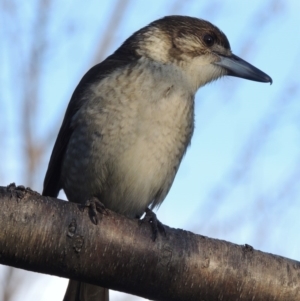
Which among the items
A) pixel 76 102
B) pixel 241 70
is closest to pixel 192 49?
pixel 241 70

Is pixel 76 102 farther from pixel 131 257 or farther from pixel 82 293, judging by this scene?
pixel 131 257

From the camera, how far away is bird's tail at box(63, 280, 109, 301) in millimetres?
3760

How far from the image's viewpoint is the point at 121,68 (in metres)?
3.82

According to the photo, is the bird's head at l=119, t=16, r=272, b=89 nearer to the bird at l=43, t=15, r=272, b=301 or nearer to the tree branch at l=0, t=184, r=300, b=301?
the bird at l=43, t=15, r=272, b=301

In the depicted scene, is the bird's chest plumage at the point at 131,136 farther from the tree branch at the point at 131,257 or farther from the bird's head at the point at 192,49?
the tree branch at the point at 131,257

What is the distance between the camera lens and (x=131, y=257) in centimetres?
266

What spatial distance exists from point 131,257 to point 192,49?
1.84 m

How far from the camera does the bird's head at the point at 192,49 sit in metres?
4.10

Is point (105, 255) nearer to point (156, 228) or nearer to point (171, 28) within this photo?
point (156, 228)

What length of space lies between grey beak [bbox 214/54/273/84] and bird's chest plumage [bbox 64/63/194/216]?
1.82ft

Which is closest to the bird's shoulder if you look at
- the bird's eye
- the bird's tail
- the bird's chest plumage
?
the bird's chest plumage

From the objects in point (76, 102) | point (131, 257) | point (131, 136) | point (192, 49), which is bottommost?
point (131, 257)

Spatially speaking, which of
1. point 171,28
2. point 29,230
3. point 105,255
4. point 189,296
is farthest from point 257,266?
point 171,28

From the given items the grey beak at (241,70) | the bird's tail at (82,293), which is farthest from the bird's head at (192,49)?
the bird's tail at (82,293)
